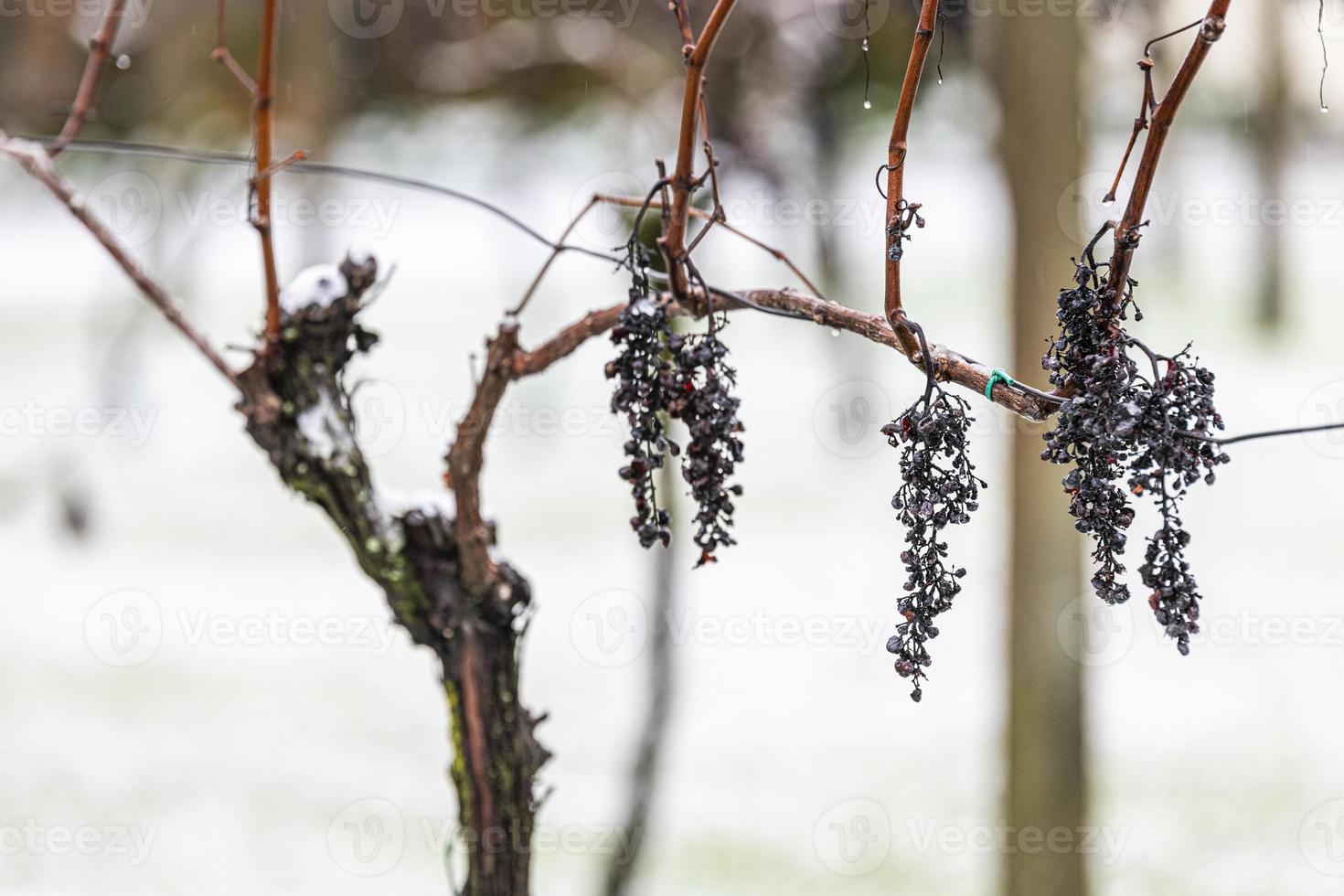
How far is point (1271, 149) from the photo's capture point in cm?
400

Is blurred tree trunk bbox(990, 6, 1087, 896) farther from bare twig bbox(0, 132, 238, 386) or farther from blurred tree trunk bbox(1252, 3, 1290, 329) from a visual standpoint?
blurred tree trunk bbox(1252, 3, 1290, 329)

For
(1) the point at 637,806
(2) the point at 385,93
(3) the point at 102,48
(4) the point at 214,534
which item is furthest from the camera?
(4) the point at 214,534

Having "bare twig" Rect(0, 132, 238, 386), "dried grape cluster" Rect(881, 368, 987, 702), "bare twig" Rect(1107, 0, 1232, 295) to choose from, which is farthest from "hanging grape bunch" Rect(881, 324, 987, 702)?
"bare twig" Rect(0, 132, 238, 386)

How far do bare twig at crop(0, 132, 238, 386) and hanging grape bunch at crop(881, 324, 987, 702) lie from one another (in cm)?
64

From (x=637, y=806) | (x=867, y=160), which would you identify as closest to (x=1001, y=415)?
(x=637, y=806)

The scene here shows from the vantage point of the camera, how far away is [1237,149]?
12.9 feet

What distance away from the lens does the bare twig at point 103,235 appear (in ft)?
3.14

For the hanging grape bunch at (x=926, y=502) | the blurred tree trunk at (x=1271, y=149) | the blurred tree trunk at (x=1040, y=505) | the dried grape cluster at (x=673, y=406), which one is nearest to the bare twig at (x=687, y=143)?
the dried grape cluster at (x=673, y=406)

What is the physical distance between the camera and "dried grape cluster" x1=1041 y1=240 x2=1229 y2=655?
544 mm

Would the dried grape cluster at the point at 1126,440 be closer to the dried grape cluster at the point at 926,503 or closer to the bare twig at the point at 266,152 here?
the dried grape cluster at the point at 926,503

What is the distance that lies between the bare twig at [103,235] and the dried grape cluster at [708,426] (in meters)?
0.49

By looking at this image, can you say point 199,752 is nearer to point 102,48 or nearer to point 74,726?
point 74,726

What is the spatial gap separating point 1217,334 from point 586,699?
3.03m

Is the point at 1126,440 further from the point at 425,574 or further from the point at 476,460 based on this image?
the point at 425,574
